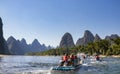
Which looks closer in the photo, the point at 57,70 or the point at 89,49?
the point at 57,70

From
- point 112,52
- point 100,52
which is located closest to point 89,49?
point 100,52

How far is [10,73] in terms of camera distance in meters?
41.7

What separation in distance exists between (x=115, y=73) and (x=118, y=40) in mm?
115306

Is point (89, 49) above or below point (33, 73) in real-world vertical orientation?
above

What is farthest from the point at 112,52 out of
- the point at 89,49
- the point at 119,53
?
the point at 89,49

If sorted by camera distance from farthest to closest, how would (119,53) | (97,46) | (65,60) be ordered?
(97,46)
(119,53)
(65,60)

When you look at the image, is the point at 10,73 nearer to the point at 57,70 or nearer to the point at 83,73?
the point at 57,70

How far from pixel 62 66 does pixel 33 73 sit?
7499 millimetres

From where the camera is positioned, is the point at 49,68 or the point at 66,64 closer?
the point at 66,64

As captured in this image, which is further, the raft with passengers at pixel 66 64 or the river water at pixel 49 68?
the raft with passengers at pixel 66 64

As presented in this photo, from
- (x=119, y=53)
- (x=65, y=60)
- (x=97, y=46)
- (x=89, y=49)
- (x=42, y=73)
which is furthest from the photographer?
(x=89, y=49)

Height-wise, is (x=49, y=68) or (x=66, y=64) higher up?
(x=66, y=64)

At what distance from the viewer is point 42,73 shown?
40000 mm

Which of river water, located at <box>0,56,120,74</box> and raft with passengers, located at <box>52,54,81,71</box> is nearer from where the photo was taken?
river water, located at <box>0,56,120,74</box>
